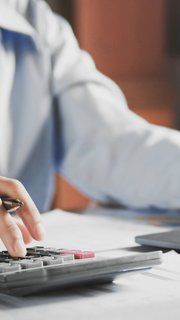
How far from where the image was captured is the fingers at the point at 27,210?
58 cm

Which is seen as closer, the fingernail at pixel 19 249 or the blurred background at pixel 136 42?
the fingernail at pixel 19 249

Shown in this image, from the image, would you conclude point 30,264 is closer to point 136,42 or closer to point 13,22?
point 13,22

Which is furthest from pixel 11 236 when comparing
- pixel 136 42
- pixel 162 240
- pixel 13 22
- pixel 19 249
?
pixel 136 42

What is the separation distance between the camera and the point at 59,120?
43.3 inches

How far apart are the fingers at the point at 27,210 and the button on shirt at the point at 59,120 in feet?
1.16

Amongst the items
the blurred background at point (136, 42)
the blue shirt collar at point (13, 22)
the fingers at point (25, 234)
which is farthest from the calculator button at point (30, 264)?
the blurred background at point (136, 42)

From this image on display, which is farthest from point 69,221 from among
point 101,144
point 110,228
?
point 101,144

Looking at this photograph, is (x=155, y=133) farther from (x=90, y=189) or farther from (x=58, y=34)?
(x=58, y=34)

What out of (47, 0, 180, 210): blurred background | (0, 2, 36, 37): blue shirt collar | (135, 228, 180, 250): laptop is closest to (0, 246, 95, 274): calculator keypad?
(135, 228, 180, 250): laptop

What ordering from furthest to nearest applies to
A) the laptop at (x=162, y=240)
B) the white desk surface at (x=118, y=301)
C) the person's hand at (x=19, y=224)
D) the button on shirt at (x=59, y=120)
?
the button on shirt at (x=59, y=120)
the laptop at (x=162, y=240)
the person's hand at (x=19, y=224)
the white desk surface at (x=118, y=301)

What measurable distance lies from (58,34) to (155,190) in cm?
34

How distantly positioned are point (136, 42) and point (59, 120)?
59.6 inches

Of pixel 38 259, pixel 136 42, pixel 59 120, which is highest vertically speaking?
pixel 38 259

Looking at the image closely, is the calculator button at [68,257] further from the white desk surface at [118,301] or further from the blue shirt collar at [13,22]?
the blue shirt collar at [13,22]
